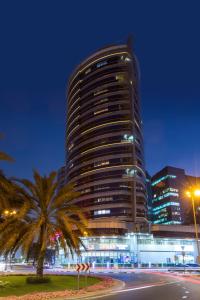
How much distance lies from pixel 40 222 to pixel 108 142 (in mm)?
115743

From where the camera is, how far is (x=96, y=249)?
108375mm

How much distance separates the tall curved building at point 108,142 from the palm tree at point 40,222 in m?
89.9

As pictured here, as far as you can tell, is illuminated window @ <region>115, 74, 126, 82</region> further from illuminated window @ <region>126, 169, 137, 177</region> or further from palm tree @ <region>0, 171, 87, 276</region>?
palm tree @ <region>0, 171, 87, 276</region>

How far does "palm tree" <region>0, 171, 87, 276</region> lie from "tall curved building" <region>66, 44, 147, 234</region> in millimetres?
89863

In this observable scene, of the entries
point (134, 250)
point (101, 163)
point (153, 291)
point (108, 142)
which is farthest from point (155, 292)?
point (108, 142)

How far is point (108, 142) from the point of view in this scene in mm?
143125

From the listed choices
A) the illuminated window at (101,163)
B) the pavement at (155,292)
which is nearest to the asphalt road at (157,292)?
the pavement at (155,292)

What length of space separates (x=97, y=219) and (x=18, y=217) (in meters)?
105

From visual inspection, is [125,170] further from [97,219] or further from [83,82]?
[83,82]

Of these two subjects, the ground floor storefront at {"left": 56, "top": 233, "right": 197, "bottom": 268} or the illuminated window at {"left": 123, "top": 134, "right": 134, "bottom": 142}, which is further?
the illuminated window at {"left": 123, "top": 134, "right": 134, "bottom": 142}

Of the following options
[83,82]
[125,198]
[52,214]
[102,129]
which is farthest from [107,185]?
[52,214]

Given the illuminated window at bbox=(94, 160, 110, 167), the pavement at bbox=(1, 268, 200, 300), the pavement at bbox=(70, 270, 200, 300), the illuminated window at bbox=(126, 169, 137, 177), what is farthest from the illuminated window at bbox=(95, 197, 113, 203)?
the pavement at bbox=(70, 270, 200, 300)

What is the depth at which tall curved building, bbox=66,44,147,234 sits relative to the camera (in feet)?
433

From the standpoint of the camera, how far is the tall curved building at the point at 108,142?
433ft
